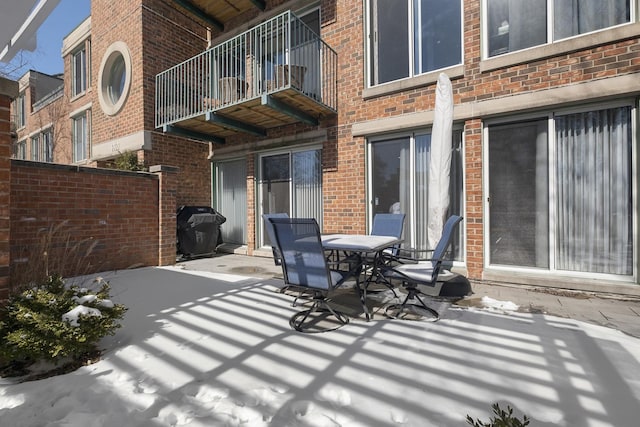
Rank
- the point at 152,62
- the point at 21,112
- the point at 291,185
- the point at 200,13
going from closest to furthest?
the point at 291,185
the point at 152,62
the point at 200,13
the point at 21,112

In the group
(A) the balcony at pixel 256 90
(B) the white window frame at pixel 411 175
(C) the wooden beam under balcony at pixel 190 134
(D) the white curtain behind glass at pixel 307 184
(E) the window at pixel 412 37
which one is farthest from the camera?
(C) the wooden beam under balcony at pixel 190 134

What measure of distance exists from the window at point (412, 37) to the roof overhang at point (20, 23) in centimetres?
481

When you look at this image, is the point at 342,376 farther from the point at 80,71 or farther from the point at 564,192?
the point at 80,71

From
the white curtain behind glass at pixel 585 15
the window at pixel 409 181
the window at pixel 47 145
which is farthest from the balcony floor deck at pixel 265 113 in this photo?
the window at pixel 47 145

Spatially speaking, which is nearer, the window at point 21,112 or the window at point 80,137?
the window at point 80,137

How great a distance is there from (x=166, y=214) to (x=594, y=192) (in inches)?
284

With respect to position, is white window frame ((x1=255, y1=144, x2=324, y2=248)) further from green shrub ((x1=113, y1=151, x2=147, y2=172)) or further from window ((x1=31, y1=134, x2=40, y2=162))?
window ((x1=31, y1=134, x2=40, y2=162))

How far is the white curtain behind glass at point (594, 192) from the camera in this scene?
3.94 m

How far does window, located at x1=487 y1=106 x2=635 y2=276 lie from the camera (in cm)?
397

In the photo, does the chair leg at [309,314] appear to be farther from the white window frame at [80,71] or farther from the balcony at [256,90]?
the white window frame at [80,71]

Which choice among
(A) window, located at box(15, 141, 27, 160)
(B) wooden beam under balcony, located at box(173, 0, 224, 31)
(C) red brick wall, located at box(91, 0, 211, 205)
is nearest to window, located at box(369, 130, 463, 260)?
(C) red brick wall, located at box(91, 0, 211, 205)

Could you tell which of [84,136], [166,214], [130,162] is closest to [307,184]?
[166,214]

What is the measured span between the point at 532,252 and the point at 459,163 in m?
1.74

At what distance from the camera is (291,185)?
22.9 ft
